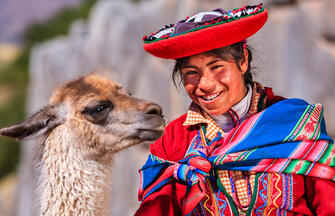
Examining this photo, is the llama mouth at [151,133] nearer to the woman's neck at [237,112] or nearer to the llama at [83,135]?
the llama at [83,135]

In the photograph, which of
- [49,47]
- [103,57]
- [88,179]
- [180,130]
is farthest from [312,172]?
[49,47]

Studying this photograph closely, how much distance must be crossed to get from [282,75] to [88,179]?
11.3ft

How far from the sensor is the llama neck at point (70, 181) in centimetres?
184

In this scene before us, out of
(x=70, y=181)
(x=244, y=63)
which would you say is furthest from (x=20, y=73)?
(x=244, y=63)

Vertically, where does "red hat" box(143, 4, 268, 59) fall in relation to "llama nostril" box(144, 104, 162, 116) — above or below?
above

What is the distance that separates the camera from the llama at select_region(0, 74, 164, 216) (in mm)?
1865

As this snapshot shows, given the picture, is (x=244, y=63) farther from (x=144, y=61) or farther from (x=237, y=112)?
(x=144, y=61)

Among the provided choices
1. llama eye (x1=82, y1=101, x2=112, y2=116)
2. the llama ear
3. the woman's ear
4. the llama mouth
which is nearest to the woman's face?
the woman's ear

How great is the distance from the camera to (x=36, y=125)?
6.36ft

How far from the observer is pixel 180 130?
162 centimetres

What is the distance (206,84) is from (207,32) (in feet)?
0.61

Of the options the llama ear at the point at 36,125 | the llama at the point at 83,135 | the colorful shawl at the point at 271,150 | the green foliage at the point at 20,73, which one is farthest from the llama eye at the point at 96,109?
the green foliage at the point at 20,73

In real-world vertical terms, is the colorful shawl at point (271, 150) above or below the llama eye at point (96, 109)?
below

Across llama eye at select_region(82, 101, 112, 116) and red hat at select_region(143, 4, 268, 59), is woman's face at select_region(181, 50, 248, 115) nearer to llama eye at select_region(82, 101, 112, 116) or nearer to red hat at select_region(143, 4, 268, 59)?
red hat at select_region(143, 4, 268, 59)
